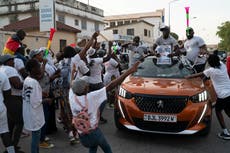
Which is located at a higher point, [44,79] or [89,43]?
[89,43]

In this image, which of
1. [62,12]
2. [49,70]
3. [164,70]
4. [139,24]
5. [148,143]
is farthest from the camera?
[139,24]

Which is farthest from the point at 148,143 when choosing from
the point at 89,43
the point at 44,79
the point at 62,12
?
the point at 62,12

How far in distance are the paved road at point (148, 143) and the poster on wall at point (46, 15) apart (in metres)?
7.47

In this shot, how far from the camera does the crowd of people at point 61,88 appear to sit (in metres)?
3.77

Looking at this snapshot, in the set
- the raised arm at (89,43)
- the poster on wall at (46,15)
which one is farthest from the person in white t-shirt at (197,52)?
the poster on wall at (46,15)

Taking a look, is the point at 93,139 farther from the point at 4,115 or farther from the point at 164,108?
the point at 164,108

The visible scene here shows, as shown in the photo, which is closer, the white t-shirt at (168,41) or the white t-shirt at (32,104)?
the white t-shirt at (32,104)

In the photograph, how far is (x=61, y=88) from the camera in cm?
608

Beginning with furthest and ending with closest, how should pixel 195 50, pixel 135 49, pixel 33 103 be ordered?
1. pixel 135 49
2. pixel 195 50
3. pixel 33 103

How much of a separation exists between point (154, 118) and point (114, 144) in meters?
0.86

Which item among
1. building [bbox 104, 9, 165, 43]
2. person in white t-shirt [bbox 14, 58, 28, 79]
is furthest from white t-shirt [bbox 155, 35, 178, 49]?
building [bbox 104, 9, 165, 43]

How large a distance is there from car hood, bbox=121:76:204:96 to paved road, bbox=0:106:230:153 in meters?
0.91

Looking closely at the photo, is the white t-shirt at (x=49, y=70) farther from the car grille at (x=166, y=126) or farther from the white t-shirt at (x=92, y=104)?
the white t-shirt at (x=92, y=104)

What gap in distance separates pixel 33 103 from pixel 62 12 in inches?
1222
